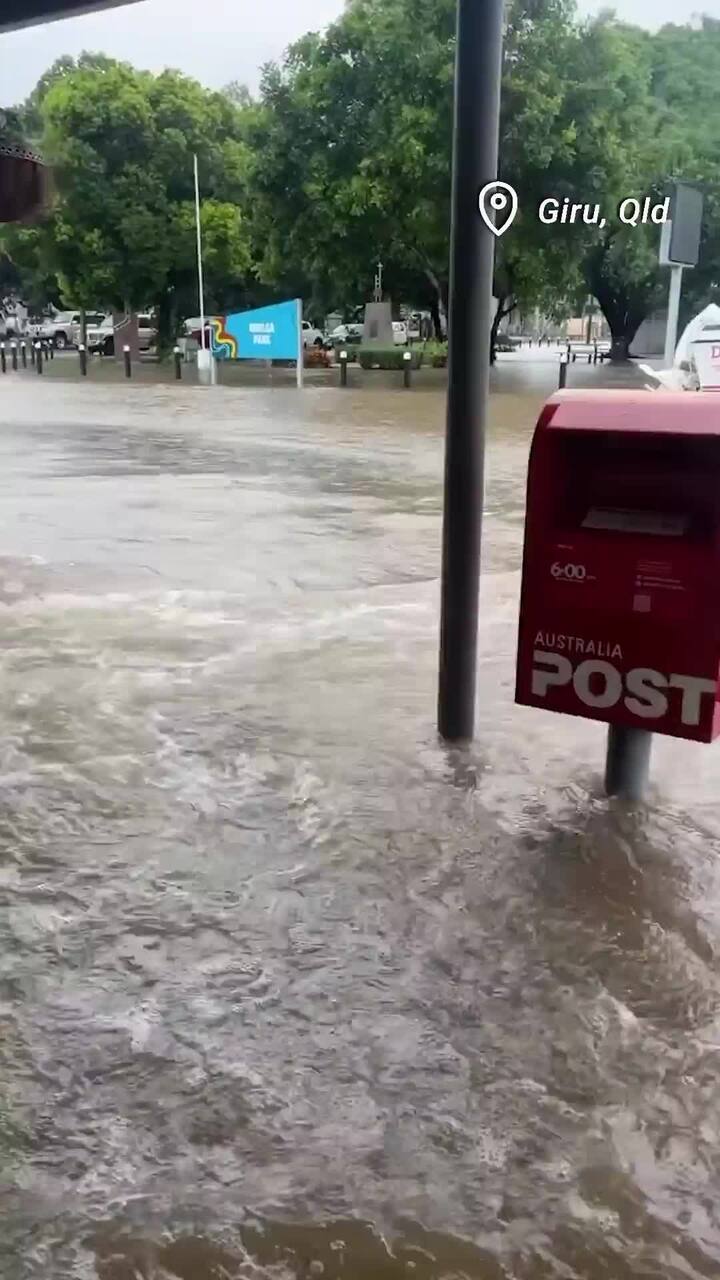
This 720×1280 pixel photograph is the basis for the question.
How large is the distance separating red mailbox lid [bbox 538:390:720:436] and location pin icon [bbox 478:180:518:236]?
24.2 inches

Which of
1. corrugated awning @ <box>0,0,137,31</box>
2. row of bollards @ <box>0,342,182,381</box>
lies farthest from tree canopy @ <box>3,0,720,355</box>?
row of bollards @ <box>0,342,182,381</box>

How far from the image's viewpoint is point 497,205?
121 inches

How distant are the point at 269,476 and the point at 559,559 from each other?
21.0ft

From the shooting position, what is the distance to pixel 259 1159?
5.82ft

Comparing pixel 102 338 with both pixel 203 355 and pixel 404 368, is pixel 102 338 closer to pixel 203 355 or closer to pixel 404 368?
pixel 203 355

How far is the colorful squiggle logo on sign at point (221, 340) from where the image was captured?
63.9 ft

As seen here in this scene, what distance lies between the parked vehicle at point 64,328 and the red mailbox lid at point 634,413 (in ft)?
73.5

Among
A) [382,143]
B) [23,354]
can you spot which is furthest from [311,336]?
[382,143]

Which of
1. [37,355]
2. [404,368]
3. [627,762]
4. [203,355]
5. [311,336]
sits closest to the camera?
[627,762]

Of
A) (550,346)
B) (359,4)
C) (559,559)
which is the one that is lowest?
(559,559)

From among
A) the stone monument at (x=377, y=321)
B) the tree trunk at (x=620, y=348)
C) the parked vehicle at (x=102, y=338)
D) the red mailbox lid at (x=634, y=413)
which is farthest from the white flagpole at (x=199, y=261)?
the red mailbox lid at (x=634, y=413)

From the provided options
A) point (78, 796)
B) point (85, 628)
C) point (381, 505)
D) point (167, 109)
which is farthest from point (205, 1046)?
point (167, 109)

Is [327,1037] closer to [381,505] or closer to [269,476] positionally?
[381,505]

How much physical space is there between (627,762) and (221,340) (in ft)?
58.2
